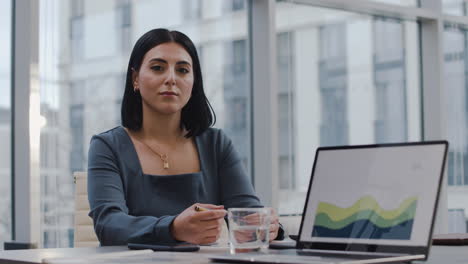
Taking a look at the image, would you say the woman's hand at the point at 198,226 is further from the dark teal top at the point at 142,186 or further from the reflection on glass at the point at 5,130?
the reflection on glass at the point at 5,130

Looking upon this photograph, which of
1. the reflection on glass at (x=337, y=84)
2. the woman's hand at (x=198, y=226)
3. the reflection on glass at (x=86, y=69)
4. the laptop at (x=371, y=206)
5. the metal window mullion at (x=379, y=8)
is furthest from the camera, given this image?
the metal window mullion at (x=379, y=8)

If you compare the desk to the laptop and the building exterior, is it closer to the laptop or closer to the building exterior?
the laptop

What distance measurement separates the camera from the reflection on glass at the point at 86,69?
3709mm

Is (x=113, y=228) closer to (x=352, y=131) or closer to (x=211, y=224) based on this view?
(x=211, y=224)

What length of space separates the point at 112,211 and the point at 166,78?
39 centimetres

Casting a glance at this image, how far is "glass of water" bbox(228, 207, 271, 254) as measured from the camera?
137 cm

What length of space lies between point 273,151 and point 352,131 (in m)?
0.71

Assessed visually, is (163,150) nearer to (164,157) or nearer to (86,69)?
(164,157)

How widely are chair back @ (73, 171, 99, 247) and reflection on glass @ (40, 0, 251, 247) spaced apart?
3.96ft

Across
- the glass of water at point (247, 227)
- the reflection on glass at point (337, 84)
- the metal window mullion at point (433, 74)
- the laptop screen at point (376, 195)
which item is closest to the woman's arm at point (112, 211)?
the glass of water at point (247, 227)

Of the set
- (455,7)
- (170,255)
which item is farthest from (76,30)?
(455,7)

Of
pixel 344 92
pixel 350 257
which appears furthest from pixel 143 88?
pixel 344 92

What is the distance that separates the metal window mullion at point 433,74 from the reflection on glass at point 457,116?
0.48 ft

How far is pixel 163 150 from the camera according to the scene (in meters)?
2.08
